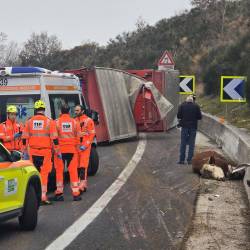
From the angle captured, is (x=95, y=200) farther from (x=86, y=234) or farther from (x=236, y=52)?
(x=236, y=52)

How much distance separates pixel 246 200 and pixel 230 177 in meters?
2.46

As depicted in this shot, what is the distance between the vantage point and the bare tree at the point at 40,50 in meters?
89.9

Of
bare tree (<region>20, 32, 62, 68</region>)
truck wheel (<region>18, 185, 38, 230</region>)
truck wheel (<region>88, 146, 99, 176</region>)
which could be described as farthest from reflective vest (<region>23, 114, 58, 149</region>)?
bare tree (<region>20, 32, 62, 68</region>)

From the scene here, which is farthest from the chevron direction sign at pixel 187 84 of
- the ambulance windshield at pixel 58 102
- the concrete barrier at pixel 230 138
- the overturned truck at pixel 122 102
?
the ambulance windshield at pixel 58 102

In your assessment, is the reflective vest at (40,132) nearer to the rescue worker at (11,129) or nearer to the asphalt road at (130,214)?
the asphalt road at (130,214)

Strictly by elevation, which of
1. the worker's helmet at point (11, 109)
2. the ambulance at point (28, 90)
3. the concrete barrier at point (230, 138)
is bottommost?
the concrete barrier at point (230, 138)

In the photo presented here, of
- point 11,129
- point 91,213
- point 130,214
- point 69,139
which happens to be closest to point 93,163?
point 11,129

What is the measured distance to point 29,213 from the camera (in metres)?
9.24

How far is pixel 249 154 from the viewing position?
47.4ft

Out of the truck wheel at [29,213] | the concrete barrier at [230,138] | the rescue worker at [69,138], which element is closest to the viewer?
the truck wheel at [29,213]

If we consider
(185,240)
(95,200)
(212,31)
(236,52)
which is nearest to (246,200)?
(95,200)

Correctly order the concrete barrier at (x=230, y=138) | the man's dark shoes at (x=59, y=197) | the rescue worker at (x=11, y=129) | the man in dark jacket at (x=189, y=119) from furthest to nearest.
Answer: the man in dark jacket at (x=189, y=119) < the concrete barrier at (x=230, y=138) < the rescue worker at (x=11, y=129) < the man's dark shoes at (x=59, y=197)

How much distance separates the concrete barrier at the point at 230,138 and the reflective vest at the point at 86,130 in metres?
2.87

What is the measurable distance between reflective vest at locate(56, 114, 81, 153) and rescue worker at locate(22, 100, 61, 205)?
20.3 inches
